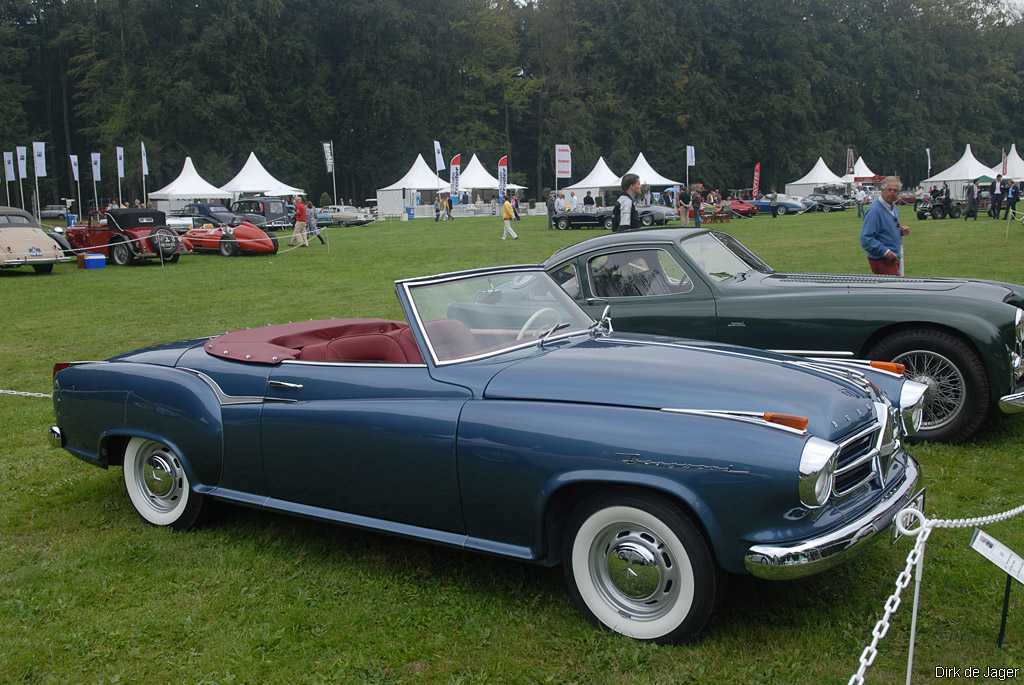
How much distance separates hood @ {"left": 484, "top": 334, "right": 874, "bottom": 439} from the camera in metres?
3.55

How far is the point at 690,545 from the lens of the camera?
11.0 ft

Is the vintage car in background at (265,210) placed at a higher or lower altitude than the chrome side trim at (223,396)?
higher

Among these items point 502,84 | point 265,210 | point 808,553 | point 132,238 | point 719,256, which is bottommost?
point 808,553

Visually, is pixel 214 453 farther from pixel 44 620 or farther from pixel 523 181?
pixel 523 181

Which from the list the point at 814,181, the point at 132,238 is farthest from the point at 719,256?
the point at 814,181

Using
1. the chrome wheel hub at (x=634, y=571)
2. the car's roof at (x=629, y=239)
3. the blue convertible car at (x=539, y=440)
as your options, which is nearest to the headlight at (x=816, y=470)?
the blue convertible car at (x=539, y=440)

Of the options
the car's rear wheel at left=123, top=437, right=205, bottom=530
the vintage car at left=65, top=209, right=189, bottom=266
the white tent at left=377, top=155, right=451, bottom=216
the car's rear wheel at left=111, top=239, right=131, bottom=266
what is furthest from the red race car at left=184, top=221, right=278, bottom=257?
the white tent at left=377, top=155, right=451, bottom=216

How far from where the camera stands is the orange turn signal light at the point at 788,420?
334cm

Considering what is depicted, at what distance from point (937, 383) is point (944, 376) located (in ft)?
0.21

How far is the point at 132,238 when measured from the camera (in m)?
23.3

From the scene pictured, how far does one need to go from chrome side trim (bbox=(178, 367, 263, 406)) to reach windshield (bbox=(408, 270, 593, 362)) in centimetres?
97

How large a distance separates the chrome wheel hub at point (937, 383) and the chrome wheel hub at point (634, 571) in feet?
10.9

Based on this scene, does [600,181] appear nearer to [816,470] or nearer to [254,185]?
[254,185]

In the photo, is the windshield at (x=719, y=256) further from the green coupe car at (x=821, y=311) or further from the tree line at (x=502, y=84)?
the tree line at (x=502, y=84)
